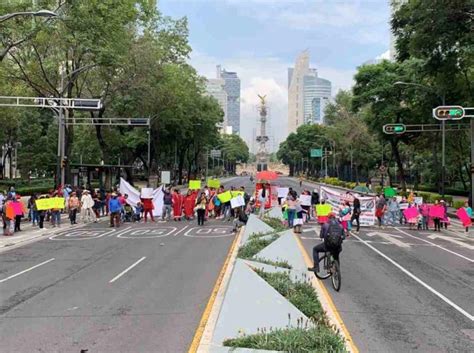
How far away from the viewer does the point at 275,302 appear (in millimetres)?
7684

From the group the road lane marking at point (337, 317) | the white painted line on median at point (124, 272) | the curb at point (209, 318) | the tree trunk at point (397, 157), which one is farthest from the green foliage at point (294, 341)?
the tree trunk at point (397, 157)

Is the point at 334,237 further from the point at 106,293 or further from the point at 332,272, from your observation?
the point at 106,293

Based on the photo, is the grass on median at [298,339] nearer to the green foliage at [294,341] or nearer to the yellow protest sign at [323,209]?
the green foliage at [294,341]

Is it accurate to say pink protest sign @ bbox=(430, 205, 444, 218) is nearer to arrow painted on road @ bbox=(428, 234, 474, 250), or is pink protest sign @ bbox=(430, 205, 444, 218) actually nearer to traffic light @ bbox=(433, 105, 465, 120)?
arrow painted on road @ bbox=(428, 234, 474, 250)

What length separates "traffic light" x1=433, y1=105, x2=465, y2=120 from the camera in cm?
2962

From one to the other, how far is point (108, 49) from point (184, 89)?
76.9ft

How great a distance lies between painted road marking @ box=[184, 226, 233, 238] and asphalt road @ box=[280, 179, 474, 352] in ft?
13.2

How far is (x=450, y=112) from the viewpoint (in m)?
29.8

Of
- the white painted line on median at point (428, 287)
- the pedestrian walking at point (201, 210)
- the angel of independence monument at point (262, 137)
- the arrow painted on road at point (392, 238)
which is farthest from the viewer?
the angel of independence monument at point (262, 137)

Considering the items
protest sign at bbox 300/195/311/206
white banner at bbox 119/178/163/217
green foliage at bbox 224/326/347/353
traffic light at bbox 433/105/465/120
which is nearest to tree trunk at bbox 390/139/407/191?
traffic light at bbox 433/105/465/120

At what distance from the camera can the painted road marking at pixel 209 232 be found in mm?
22423

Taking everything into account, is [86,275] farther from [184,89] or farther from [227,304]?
[184,89]

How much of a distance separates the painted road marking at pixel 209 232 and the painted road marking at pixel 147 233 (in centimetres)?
96

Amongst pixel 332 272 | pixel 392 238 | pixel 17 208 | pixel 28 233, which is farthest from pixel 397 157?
pixel 332 272
